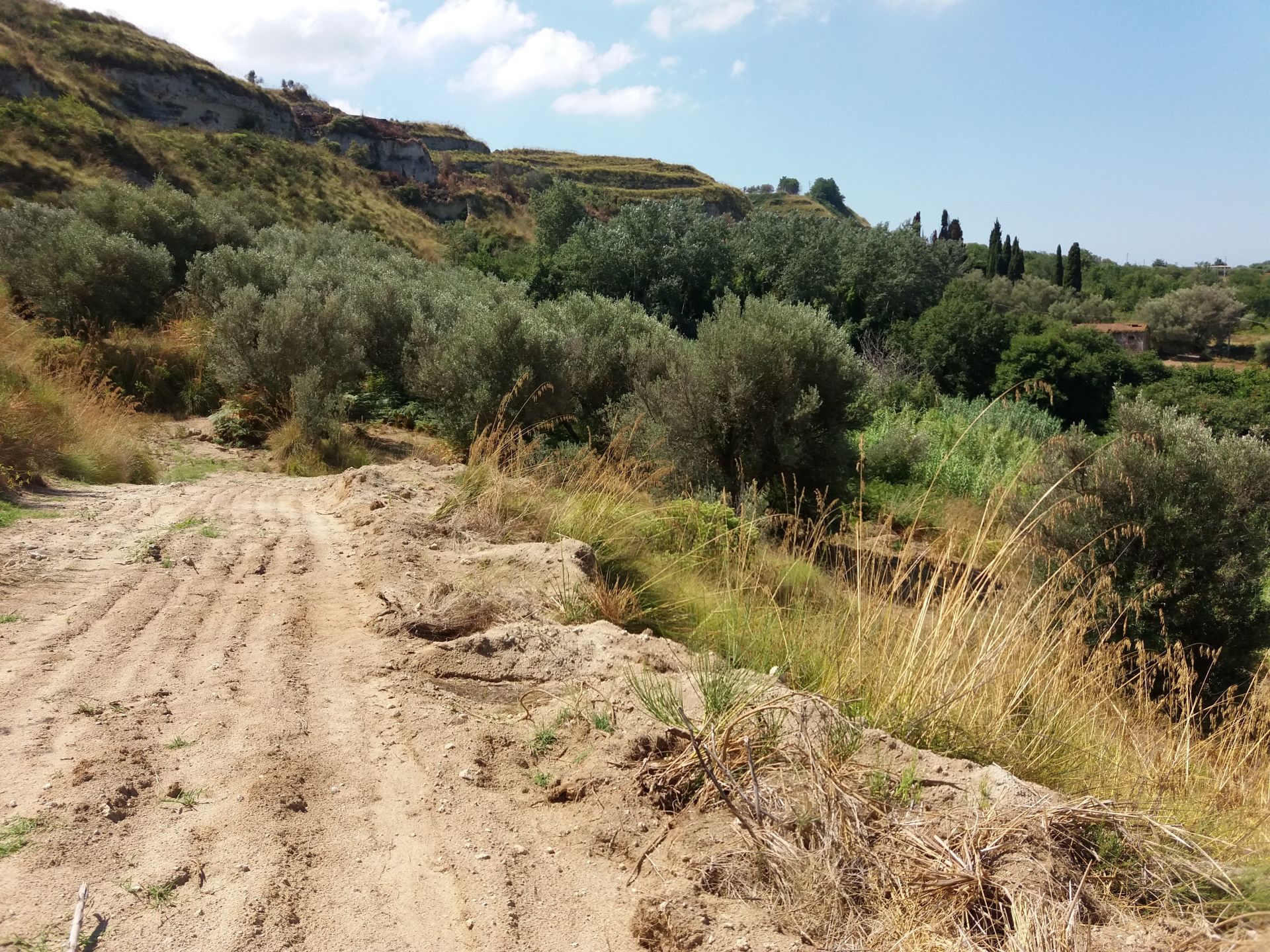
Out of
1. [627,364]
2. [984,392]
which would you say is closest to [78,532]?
[627,364]

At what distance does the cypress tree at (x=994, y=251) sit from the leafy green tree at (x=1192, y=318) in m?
12.4

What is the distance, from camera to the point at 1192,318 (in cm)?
6275

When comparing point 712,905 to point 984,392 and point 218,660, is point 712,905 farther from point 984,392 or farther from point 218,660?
point 984,392

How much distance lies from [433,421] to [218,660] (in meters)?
9.03

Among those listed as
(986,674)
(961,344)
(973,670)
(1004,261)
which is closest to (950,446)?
(986,674)

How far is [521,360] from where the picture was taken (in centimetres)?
1171

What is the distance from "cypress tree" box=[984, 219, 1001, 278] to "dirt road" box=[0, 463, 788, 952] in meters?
74.1

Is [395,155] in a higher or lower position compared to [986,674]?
higher

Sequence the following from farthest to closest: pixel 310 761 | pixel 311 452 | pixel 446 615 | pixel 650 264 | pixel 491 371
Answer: pixel 650 264 < pixel 491 371 < pixel 311 452 < pixel 446 615 < pixel 310 761

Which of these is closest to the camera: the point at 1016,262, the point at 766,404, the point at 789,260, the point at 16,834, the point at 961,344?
the point at 16,834

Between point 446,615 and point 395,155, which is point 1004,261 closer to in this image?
point 395,155

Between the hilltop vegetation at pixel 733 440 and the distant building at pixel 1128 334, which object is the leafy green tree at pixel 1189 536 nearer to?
the hilltop vegetation at pixel 733 440

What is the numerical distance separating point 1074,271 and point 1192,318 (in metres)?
12.7

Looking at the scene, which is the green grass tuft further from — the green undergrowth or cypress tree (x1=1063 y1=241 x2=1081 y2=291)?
cypress tree (x1=1063 y1=241 x2=1081 y2=291)
